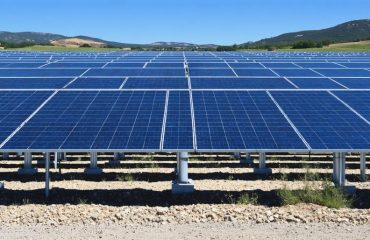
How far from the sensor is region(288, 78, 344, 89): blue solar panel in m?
19.9

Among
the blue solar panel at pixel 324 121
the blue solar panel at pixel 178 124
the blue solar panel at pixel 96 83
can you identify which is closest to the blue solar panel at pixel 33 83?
the blue solar panel at pixel 96 83

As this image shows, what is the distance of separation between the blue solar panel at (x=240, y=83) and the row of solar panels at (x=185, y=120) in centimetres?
179

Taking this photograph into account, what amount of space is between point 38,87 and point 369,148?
11515mm

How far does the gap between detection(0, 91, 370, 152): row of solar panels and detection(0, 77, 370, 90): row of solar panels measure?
5.76 feet

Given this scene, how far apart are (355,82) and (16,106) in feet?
40.5

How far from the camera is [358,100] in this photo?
17.1 m

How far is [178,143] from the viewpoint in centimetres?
1355

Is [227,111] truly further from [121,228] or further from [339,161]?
[121,228]

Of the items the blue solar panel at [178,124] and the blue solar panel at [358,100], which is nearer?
the blue solar panel at [178,124]

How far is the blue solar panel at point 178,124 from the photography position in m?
13.5

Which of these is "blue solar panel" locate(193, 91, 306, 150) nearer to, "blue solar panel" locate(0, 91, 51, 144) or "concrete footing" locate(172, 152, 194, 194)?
"concrete footing" locate(172, 152, 194, 194)

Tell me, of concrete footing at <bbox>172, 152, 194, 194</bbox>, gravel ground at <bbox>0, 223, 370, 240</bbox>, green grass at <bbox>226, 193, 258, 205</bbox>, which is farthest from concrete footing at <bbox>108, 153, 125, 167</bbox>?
gravel ground at <bbox>0, 223, 370, 240</bbox>

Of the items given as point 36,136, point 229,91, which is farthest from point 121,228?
point 229,91

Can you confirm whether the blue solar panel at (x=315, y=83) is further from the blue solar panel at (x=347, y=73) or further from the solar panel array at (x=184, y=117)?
the blue solar panel at (x=347, y=73)
